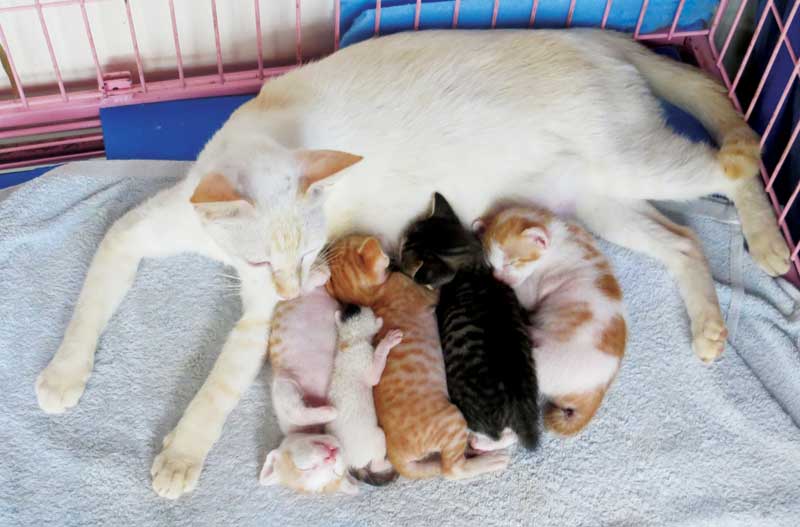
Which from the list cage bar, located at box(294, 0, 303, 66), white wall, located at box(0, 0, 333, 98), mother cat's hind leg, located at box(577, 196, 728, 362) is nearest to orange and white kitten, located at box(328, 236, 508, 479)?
mother cat's hind leg, located at box(577, 196, 728, 362)

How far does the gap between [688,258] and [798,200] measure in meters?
0.33

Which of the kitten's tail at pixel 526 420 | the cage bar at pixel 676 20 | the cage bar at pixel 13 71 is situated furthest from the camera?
the cage bar at pixel 676 20

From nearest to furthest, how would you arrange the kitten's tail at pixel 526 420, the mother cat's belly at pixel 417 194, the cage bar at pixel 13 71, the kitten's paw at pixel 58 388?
the kitten's tail at pixel 526 420 → the kitten's paw at pixel 58 388 → the mother cat's belly at pixel 417 194 → the cage bar at pixel 13 71

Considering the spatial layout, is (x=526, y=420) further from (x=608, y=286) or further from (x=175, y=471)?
(x=175, y=471)

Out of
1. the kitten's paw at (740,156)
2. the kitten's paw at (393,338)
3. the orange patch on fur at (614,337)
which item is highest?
the kitten's paw at (740,156)

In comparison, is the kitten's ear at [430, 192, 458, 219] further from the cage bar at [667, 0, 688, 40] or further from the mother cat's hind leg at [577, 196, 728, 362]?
the cage bar at [667, 0, 688, 40]

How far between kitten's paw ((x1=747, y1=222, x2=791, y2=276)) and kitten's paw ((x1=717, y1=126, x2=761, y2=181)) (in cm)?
14

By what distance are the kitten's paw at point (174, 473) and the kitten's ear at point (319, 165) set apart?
1.83 feet

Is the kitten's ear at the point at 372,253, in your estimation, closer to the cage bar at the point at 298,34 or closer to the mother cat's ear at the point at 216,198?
the mother cat's ear at the point at 216,198

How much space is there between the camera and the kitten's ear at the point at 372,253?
5.60ft

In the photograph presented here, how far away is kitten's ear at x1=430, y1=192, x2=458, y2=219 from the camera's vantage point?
5.90 ft

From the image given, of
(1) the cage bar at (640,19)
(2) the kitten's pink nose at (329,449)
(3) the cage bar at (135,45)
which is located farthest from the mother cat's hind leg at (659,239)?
(3) the cage bar at (135,45)

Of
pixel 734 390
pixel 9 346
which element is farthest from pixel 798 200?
pixel 9 346

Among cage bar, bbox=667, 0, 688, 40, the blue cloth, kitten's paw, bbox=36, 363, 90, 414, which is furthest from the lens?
cage bar, bbox=667, 0, 688, 40
